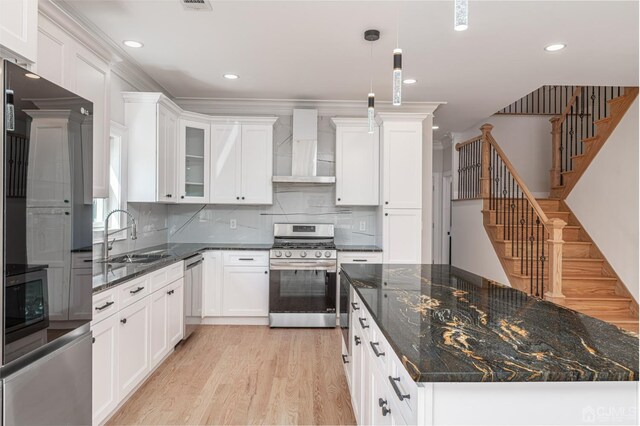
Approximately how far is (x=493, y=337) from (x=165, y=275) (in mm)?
2631

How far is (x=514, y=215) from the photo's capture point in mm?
5082

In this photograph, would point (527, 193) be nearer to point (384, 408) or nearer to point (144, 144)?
point (384, 408)

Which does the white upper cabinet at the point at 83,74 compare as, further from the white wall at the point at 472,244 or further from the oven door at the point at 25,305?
the white wall at the point at 472,244

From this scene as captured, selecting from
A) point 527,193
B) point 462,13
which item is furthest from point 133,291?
point 527,193

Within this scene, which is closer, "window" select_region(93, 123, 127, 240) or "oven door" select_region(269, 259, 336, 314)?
"window" select_region(93, 123, 127, 240)

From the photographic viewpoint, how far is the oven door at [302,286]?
4.10m

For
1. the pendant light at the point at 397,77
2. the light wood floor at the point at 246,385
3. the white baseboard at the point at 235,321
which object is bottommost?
the light wood floor at the point at 246,385

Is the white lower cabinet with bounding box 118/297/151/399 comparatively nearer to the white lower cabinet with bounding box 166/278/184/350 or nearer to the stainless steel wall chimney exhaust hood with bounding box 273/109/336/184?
the white lower cabinet with bounding box 166/278/184/350

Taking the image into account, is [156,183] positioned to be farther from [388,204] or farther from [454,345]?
[454,345]

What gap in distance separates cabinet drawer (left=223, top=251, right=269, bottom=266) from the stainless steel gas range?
0.16m

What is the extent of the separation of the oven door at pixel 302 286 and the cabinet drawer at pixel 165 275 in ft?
3.33

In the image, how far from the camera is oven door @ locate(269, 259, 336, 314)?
4.10 metres

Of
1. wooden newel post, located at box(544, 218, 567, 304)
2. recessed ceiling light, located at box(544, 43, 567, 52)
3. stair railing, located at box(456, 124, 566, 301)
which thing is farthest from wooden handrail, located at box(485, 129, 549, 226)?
recessed ceiling light, located at box(544, 43, 567, 52)

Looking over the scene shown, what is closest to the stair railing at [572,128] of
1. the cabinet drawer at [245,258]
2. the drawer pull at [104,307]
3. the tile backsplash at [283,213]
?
the tile backsplash at [283,213]
